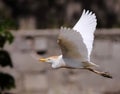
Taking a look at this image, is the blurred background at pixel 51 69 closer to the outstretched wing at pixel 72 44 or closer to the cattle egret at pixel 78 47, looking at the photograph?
the cattle egret at pixel 78 47

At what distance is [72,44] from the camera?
21.6 feet

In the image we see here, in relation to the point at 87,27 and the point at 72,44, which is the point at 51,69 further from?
the point at 72,44

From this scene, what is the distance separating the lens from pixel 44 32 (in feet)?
34.6

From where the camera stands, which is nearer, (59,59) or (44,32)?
(59,59)

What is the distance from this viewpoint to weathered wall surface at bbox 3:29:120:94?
10.4m

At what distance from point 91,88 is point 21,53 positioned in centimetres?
104

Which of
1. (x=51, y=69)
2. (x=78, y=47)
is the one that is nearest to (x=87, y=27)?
(x=78, y=47)

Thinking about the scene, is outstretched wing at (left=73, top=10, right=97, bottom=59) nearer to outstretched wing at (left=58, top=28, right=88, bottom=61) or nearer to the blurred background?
outstretched wing at (left=58, top=28, right=88, bottom=61)

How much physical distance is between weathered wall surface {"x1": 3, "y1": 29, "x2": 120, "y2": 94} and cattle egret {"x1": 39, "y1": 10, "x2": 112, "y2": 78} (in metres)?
3.39

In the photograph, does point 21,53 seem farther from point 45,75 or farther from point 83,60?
point 83,60

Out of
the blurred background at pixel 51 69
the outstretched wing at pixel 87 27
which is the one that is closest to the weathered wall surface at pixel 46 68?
Answer: the blurred background at pixel 51 69

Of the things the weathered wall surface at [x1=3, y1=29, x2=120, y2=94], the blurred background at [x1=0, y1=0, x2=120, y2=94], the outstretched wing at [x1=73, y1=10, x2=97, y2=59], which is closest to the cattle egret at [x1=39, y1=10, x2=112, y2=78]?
the outstretched wing at [x1=73, y1=10, x2=97, y2=59]

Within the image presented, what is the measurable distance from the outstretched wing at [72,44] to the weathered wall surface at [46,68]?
357cm

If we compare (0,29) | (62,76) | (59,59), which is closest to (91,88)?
(62,76)
